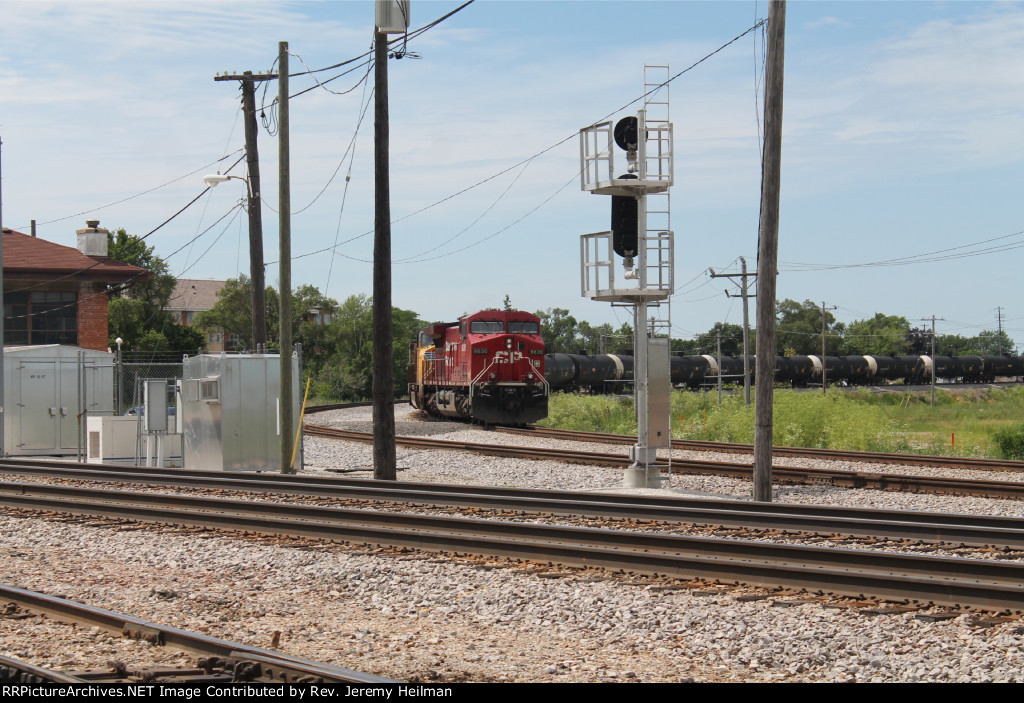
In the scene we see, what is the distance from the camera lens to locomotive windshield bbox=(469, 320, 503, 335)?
30.5m

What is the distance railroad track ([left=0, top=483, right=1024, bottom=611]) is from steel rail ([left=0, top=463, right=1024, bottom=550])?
5.75 ft

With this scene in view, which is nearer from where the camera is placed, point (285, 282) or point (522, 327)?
point (285, 282)

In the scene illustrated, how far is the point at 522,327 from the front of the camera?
103ft

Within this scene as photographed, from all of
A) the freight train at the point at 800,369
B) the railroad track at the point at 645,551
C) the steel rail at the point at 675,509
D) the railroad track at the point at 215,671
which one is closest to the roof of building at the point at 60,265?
the freight train at the point at 800,369

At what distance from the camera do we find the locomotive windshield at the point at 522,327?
31.0 m


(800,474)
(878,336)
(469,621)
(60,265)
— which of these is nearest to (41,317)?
(60,265)

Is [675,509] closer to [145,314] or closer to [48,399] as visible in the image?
[48,399]

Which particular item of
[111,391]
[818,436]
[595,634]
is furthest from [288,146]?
[818,436]

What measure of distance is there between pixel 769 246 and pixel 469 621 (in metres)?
8.76

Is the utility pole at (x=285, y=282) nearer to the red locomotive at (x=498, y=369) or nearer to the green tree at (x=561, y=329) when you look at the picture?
the red locomotive at (x=498, y=369)

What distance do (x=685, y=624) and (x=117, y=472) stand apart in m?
13.7

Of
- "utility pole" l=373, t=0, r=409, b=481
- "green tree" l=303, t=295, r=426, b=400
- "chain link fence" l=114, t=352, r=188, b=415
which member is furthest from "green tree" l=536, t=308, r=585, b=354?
"utility pole" l=373, t=0, r=409, b=481

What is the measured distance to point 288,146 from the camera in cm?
1875

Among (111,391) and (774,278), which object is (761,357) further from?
(111,391)
